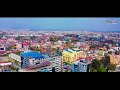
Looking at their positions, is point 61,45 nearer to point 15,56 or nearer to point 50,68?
point 50,68

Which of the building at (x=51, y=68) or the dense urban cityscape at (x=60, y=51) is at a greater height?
the dense urban cityscape at (x=60, y=51)

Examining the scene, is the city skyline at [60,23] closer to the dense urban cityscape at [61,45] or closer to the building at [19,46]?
the dense urban cityscape at [61,45]

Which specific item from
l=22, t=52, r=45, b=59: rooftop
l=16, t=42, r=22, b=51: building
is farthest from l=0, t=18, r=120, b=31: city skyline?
l=22, t=52, r=45, b=59: rooftop

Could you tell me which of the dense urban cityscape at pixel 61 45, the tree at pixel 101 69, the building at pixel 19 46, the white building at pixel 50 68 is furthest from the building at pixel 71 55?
the building at pixel 19 46

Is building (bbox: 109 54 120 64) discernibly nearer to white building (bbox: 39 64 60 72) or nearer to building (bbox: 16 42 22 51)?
white building (bbox: 39 64 60 72)

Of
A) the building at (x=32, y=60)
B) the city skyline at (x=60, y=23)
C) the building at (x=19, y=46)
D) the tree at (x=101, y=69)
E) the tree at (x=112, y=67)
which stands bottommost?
the tree at (x=101, y=69)
